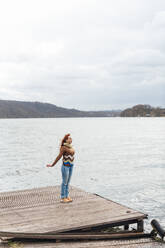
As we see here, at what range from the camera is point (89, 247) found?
26.5 feet

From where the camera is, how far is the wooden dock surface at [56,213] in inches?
342

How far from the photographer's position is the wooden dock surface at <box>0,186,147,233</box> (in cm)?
870

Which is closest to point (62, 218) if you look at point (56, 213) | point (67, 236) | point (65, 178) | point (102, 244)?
point (56, 213)

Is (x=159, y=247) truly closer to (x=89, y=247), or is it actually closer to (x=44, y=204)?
(x=89, y=247)

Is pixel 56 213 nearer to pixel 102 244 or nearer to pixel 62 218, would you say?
pixel 62 218

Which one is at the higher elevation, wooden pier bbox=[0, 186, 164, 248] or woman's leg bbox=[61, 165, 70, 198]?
woman's leg bbox=[61, 165, 70, 198]

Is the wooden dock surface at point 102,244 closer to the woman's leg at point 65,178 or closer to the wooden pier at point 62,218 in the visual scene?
the wooden pier at point 62,218

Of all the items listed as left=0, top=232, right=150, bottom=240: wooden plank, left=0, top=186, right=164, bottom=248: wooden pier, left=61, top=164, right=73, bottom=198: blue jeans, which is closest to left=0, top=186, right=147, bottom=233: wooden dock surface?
left=0, top=186, right=164, bottom=248: wooden pier

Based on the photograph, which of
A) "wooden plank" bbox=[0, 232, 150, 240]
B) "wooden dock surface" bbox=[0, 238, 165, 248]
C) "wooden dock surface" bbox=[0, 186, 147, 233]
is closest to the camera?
"wooden plank" bbox=[0, 232, 150, 240]

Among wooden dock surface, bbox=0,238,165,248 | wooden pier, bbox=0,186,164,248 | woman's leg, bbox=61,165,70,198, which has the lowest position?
wooden dock surface, bbox=0,238,165,248

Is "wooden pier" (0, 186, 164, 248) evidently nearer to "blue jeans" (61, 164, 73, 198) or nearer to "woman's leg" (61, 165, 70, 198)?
"woman's leg" (61, 165, 70, 198)

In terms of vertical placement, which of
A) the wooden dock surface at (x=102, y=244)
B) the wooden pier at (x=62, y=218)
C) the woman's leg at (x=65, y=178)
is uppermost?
the woman's leg at (x=65, y=178)

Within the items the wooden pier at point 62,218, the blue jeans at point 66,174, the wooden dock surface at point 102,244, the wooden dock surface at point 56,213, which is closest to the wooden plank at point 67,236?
the wooden pier at point 62,218

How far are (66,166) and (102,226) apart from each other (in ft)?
8.36
